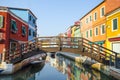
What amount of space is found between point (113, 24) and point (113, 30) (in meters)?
0.74

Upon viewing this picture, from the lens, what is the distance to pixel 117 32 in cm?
2212

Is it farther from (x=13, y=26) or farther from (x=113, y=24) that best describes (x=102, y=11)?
(x=13, y=26)

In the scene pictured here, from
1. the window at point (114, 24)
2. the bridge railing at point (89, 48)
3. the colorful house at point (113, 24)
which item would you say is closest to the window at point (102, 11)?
the colorful house at point (113, 24)

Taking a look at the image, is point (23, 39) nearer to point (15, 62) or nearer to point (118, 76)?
point (15, 62)

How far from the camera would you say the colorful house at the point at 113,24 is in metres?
22.0

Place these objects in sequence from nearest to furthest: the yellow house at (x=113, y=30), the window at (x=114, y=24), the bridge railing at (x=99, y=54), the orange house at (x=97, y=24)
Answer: the bridge railing at (x=99, y=54) < the yellow house at (x=113, y=30) < the window at (x=114, y=24) < the orange house at (x=97, y=24)

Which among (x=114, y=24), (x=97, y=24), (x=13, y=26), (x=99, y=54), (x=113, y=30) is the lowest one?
(x=99, y=54)

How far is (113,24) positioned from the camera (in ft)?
76.7

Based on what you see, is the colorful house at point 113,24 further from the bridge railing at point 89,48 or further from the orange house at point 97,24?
the bridge railing at point 89,48

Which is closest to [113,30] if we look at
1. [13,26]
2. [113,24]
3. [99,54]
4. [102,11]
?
[113,24]

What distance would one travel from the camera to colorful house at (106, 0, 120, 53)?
72.2ft

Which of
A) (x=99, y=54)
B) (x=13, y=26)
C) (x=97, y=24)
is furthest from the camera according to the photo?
(x=97, y=24)

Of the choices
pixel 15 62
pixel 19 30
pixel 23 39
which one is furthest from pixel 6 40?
pixel 23 39

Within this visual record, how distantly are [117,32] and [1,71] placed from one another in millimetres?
13557
